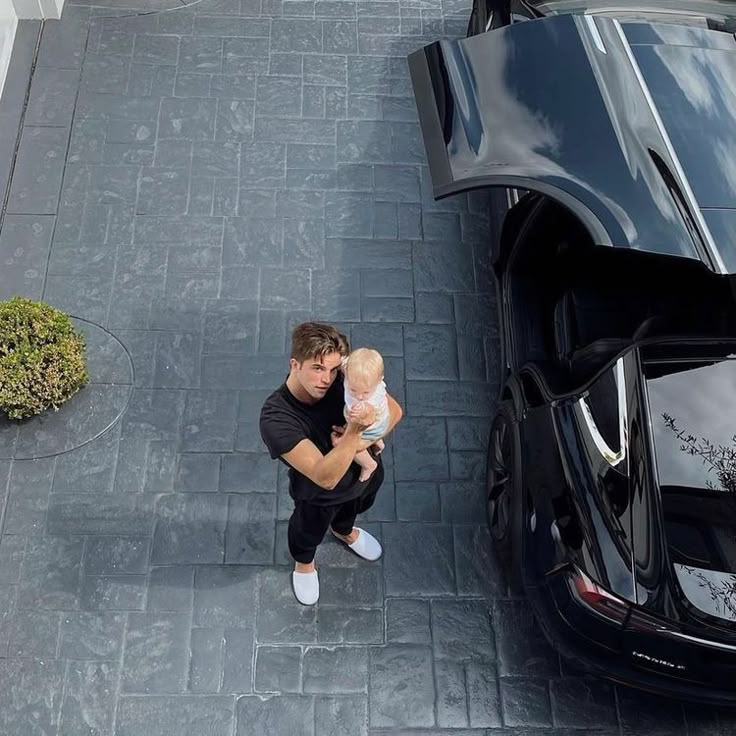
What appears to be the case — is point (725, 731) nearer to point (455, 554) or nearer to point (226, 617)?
point (455, 554)

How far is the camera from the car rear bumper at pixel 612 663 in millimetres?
3812

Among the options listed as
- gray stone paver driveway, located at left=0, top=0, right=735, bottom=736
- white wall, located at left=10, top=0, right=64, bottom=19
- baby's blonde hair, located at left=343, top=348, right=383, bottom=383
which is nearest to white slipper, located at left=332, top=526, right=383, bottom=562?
gray stone paver driveway, located at left=0, top=0, right=735, bottom=736

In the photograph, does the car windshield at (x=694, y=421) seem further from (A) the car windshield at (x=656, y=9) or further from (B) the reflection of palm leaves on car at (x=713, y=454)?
(A) the car windshield at (x=656, y=9)

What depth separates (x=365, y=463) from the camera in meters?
3.79

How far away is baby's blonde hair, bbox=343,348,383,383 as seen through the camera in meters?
3.29

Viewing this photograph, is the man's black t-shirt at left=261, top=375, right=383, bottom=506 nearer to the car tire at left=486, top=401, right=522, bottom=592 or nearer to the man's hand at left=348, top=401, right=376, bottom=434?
the man's hand at left=348, top=401, right=376, bottom=434

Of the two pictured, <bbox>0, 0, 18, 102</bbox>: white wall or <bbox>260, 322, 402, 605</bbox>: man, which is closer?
<bbox>260, 322, 402, 605</bbox>: man

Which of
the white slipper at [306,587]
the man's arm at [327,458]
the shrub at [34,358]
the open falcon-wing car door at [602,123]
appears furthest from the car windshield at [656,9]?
the white slipper at [306,587]

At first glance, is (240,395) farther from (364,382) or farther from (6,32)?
(6,32)

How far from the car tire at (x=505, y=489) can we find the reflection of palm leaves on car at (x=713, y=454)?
0.84 metres

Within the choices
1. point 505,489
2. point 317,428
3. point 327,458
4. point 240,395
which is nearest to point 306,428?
point 317,428

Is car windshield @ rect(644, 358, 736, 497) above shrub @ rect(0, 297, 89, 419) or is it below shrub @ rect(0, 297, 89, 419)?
above

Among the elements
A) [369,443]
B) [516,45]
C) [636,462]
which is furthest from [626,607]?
[516,45]

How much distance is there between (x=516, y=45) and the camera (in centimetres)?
417
